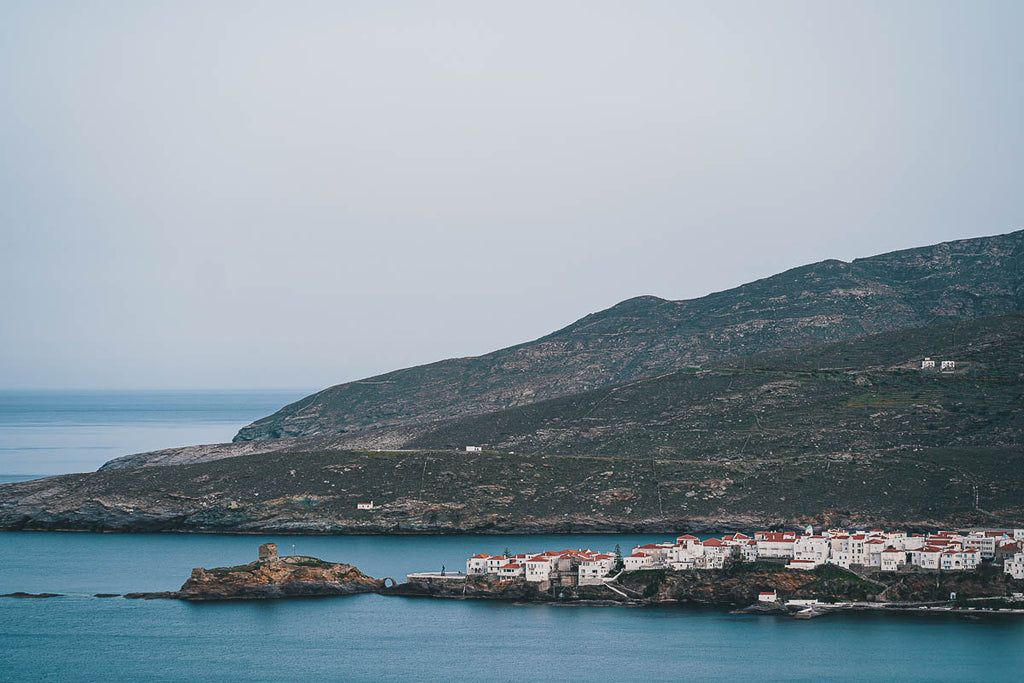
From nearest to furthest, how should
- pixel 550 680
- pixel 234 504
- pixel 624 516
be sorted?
pixel 550 680, pixel 624 516, pixel 234 504

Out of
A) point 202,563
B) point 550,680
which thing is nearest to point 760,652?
point 550,680

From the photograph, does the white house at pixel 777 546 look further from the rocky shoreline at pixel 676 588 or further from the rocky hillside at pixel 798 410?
the rocky hillside at pixel 798 410

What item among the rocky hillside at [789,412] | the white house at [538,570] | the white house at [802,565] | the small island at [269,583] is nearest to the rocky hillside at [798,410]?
the rocky hillside at [789,412]

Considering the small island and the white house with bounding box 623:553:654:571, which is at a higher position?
the white house with bounding box 623:553:654:571

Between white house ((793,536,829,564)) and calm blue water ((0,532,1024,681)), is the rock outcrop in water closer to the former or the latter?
calm blue water ((0,532,1024,681))

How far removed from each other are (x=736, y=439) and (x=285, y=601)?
74.5 m

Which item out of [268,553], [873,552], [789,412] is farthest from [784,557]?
[789,412]

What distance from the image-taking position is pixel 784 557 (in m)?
96.7

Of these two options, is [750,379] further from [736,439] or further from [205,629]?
[205,629]

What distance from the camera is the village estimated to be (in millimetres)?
94750

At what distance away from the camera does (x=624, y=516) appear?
134 meters

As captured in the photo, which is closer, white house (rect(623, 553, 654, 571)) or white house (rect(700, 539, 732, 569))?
white house (rect(700, 539, 732, 569))

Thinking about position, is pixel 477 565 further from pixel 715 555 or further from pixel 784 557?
pixel 784 557

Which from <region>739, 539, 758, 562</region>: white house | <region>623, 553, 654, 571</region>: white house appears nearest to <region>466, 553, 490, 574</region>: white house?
<region>623, 553, 654, 571</region>: white house
